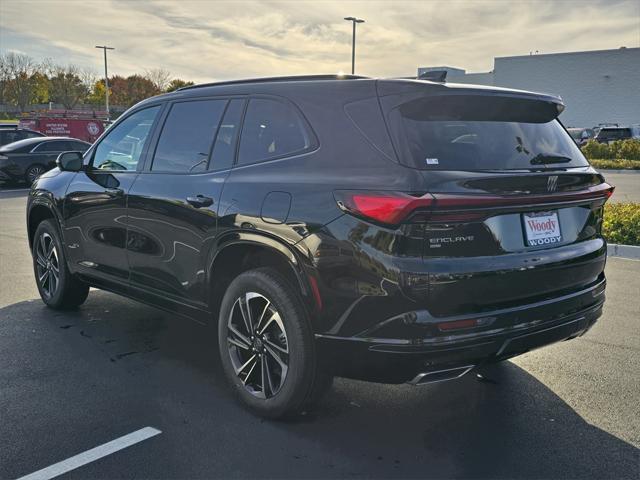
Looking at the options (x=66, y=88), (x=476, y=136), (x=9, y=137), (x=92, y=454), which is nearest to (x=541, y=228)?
(x=476, y=136)

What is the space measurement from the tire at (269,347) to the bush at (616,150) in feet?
85.9

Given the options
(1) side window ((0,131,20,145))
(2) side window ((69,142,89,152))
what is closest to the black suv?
(2) side window ((69,142,89,152))

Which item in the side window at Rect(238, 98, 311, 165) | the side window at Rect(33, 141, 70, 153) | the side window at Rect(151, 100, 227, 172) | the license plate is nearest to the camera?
the license plate

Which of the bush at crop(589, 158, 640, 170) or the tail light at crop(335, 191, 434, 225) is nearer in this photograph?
the tail light at crop(335, 191, 434, 225)

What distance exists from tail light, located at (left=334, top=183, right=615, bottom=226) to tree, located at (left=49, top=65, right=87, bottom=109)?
7890 cm

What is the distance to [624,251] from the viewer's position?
8484 mm

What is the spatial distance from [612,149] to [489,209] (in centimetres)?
2804

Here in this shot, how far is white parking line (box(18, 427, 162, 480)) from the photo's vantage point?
9.92 ft

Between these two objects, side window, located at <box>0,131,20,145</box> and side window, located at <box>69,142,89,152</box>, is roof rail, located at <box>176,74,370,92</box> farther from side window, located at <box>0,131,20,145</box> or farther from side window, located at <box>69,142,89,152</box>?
side window, located at <box>0,131,20,145</box>

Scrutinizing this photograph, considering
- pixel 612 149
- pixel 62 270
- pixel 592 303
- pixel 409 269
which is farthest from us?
pixel 612 149

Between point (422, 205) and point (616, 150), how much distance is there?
28257 mm

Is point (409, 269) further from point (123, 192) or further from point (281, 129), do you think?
point (123, 192)

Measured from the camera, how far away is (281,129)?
368cm

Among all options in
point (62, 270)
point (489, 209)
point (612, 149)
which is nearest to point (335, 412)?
point (489, 209)
